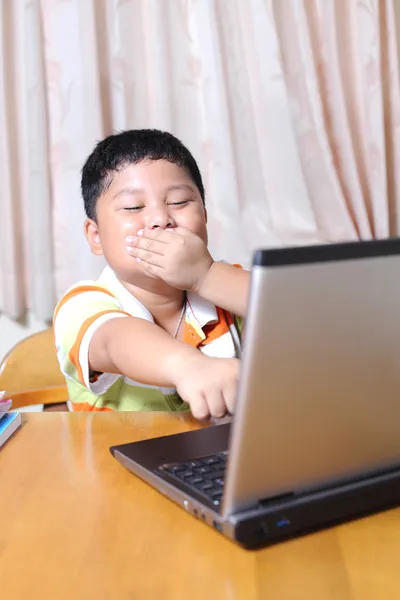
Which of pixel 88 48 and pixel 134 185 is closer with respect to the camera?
Answer: pixel 134 185

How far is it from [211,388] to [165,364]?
0.36 feet

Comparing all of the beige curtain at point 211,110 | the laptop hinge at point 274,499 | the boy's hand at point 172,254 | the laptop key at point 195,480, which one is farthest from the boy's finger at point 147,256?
the beige curtain at point 211,110

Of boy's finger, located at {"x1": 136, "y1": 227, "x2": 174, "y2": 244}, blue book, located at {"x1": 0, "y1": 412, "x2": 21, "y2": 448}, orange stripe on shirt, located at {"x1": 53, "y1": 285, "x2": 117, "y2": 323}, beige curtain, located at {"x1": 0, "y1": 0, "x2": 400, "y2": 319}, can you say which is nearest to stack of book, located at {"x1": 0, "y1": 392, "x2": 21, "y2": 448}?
blue book, located at {"x1": 0, "y1": 412, "x2": 21, "y2": 448}

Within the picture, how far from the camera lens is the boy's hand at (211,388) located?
2.37ft

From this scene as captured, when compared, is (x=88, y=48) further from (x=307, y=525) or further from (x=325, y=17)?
(x=307, y=525)

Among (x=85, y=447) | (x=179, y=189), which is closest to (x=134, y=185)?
(x=179, y=189)

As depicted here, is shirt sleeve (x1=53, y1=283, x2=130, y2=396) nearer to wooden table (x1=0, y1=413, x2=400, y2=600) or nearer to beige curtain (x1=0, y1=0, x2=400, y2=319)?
wooden table (x1=0, y1=413, x2=400, y2=600)

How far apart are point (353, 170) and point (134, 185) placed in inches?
34.3

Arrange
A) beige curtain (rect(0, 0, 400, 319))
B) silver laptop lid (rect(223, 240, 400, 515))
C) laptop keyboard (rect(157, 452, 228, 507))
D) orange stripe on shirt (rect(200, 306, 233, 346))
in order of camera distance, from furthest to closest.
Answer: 1. beige curtain (rect(0, 0, 400, 319))
2. orange stripe on shirt (rect(200, 306, 233, 346))
3. laptop keyboard (rect(157, 452, 228, 507))
4. silver laptop lid (rect(223, 240, 400, 515))

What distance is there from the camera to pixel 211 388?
73 cm

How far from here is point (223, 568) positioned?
0.55m

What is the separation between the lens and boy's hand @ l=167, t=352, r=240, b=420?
724mm

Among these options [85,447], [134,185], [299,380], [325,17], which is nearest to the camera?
[299,380]

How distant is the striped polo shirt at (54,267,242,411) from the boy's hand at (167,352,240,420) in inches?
11.7
